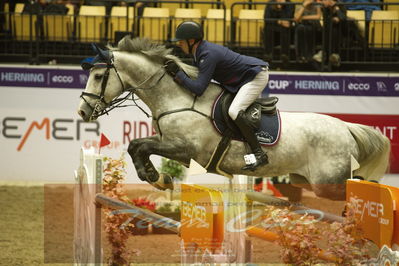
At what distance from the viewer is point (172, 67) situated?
5.80 m

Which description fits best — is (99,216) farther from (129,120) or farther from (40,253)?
(129,120)

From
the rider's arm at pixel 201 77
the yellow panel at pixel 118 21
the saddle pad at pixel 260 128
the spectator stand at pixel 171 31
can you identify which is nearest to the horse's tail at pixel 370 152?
the saddle pad at pixel 260 128

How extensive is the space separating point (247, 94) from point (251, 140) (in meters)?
0.34

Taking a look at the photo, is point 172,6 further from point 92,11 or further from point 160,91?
point 160,91

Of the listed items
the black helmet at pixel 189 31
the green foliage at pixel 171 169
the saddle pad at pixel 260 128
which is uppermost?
the black helmet at pixel 189 31

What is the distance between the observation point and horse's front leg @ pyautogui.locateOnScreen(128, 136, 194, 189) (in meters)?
5.51

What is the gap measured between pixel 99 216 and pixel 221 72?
56.2 inches

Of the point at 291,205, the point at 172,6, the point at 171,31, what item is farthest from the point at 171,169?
the point at 291,205

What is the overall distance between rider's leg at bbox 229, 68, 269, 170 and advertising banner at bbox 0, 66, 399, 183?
4.52 m

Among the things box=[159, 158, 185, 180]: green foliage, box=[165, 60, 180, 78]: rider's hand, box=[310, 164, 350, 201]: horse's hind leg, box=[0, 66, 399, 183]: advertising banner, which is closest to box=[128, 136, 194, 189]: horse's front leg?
box=[165, 60, 180, 78]: rider's hand

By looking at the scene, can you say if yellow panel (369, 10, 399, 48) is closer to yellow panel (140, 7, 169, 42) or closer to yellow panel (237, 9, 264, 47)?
yellow panel (237, 9, 264, 47)

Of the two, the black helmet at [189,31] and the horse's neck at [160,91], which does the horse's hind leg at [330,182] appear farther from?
the black helmet at [189,31]

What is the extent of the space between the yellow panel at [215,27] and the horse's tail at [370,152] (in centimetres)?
481

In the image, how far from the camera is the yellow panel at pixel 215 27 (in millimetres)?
10847
